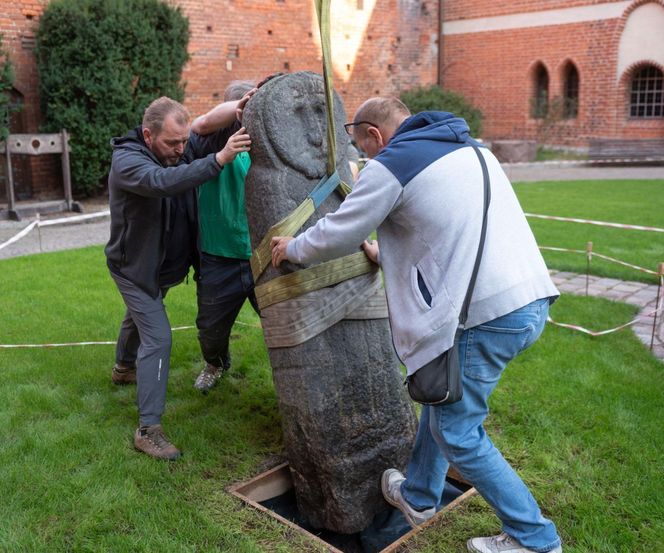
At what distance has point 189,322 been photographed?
20.9ft

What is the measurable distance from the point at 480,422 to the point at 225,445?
5.57 feet

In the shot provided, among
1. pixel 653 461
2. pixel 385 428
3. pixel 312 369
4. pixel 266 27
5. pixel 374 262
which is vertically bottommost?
pixel 653 461

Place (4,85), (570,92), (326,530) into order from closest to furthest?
(326,530) → (4,85) → (570,92)

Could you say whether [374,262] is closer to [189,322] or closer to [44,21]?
[189,322]

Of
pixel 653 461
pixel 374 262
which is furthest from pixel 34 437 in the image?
pixel 653 461

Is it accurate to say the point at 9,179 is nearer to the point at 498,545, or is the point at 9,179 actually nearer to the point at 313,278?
the point at 313,278

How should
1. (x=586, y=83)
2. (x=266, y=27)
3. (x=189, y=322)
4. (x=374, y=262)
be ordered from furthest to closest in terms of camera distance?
(x=586, y=83) < (x=266, y=27) < (x=189, y=322) < (x=374, y=262)

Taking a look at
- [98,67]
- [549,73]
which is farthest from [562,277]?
[549,73]

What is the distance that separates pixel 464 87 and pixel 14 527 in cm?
2246

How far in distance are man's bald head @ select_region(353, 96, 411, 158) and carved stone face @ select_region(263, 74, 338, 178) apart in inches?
18.3

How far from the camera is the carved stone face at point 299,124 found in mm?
3410

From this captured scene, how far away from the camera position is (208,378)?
16.3 ft

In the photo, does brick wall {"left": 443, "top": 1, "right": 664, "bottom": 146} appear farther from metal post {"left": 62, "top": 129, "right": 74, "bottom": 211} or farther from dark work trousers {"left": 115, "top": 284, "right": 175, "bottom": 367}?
dark work trousers {"left": 115, "top": 284, "right": 175, "bottom": 367}

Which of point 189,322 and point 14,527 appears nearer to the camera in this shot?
point 14,527
